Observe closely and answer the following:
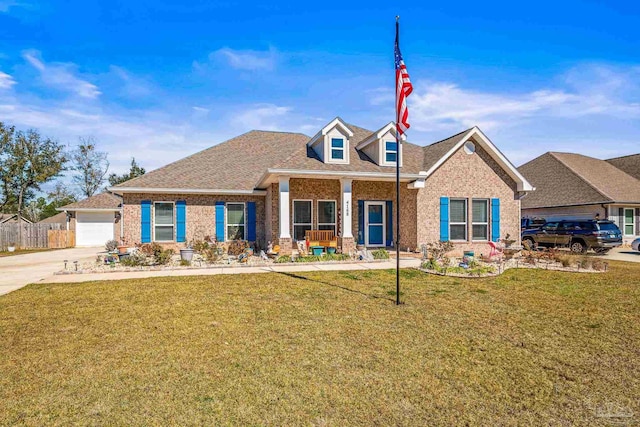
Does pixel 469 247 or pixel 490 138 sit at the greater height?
pixel 490 138

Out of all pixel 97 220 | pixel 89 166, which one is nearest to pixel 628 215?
pixel 97 220

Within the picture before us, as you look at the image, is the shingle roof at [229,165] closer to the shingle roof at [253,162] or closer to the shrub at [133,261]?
the shingle roof at [253,162]

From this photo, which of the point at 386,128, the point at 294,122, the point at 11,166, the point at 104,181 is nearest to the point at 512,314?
the point at 386,128

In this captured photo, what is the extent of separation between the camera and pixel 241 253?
1457 centimetres

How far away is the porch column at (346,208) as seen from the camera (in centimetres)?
1539

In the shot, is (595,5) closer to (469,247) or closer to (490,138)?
(490,138)

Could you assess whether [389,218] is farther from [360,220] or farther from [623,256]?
[623,256]

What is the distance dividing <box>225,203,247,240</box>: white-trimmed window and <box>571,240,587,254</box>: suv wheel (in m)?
17.2

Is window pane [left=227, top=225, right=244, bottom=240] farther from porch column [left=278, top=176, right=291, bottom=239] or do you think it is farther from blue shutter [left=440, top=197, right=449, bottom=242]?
blue shutter [left=440, top=197, right=449, bottom=242]

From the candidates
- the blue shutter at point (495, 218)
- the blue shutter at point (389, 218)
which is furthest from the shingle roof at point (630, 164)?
the blue shutter at point (389, 218)

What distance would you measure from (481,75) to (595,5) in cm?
427

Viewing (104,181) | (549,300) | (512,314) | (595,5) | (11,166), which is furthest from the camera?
(104,181)

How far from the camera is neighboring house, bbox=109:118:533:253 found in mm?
16297

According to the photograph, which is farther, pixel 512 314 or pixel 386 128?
pixel 386 128
